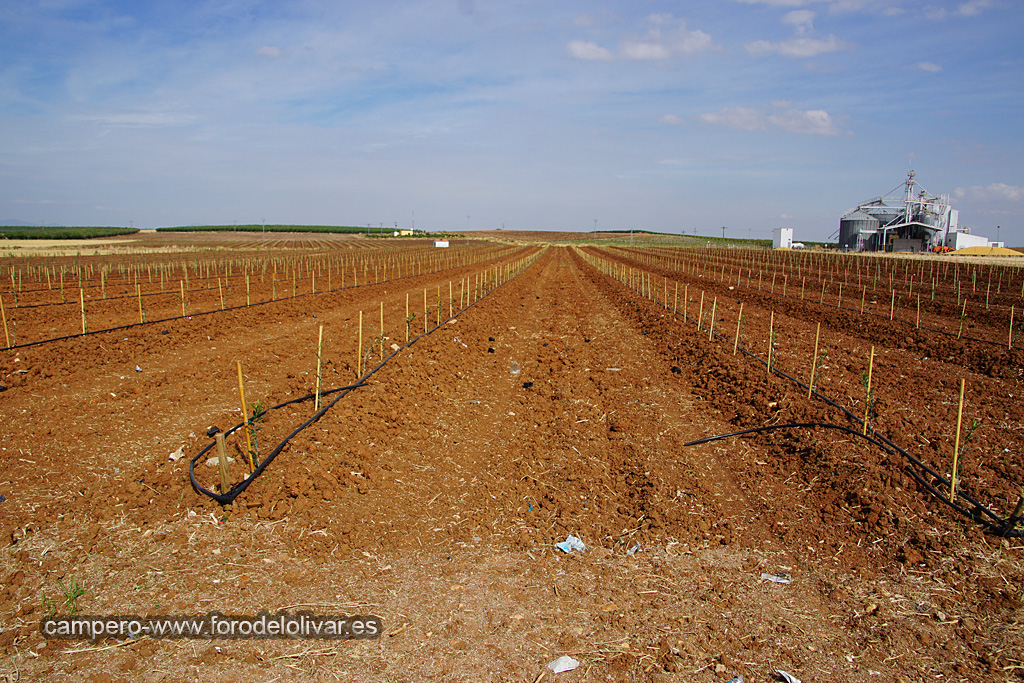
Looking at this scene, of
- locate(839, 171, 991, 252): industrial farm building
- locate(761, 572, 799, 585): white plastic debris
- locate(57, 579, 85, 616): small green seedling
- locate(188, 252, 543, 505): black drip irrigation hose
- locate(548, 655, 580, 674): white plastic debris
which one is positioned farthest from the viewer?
locate(839, 171, 991, 252): industrial farm building

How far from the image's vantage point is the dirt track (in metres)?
3.24

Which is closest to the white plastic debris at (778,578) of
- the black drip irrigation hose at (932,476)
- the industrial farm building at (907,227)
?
the black drip irrigation hose at (932,476)

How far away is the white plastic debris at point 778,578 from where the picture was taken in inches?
155

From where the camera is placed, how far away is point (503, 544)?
4375mm

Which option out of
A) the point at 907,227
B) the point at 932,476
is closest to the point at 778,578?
the point at 932,476

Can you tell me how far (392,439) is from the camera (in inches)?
249

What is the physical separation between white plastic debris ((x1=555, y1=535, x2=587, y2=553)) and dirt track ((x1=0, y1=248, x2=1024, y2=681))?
0.08 meters

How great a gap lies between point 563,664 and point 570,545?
125 centimetres

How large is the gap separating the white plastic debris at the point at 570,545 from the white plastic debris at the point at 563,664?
1.12 m

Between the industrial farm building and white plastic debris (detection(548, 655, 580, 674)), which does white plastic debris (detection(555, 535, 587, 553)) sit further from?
the industrial farm building

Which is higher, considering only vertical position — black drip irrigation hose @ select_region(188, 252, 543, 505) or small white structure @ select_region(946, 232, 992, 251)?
small white structure @ select_region(946, 232, 992, 251)

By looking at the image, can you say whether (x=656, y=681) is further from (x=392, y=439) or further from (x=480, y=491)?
(x=392, y=439)

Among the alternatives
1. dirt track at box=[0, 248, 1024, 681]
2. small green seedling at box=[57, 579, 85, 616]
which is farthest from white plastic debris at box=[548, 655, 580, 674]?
small green seedling at box=[57, 579, 85, 616]

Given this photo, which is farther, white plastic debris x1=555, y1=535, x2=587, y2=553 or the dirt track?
white plastic debris x1=555, y1=535, x2=587, y2=553
